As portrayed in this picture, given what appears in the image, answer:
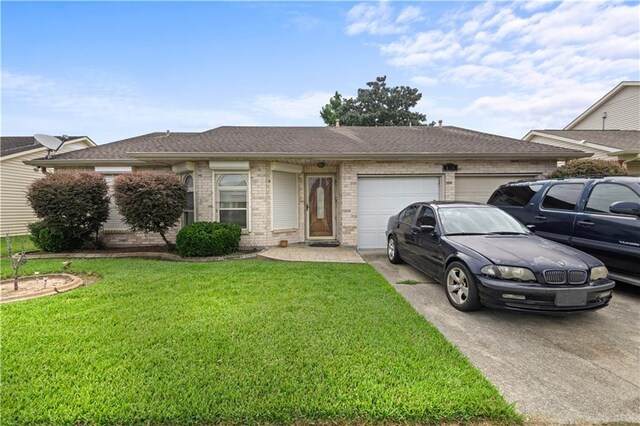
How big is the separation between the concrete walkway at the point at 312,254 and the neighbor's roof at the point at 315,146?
2.74 m

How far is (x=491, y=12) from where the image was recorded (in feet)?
26.2

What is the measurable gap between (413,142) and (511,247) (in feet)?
22.5

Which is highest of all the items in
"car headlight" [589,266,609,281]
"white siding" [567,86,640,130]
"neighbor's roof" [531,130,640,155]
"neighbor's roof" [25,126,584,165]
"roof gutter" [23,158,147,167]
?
"white siding" [567,86,640,130]

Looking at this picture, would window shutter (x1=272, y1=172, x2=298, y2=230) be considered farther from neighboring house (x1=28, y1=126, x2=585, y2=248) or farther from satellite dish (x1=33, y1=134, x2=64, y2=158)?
satellite dish (x1=33, y1=134, x2=64, y2=158)

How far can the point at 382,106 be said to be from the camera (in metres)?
31.2

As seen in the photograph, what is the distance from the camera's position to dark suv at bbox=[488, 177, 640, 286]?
4344mm

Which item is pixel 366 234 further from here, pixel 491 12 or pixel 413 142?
pixel 491 12

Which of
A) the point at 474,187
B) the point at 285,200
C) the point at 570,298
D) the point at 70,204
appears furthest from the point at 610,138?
the point at 70,204

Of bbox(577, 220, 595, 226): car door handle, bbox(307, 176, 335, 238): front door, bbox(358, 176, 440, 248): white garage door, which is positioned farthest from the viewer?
bbox(307, 176, 335, 238): front door

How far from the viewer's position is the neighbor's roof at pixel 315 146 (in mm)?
8195

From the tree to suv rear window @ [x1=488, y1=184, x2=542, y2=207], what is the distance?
25047 mm

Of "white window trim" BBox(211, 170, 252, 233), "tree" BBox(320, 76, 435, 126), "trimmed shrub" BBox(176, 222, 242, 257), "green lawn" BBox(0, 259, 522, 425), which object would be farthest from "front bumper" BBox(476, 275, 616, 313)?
"tree" BBox(320, 76, 435, 126)

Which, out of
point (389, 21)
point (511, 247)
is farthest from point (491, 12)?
point (511, 247)

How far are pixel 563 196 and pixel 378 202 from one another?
4342 millimetres
